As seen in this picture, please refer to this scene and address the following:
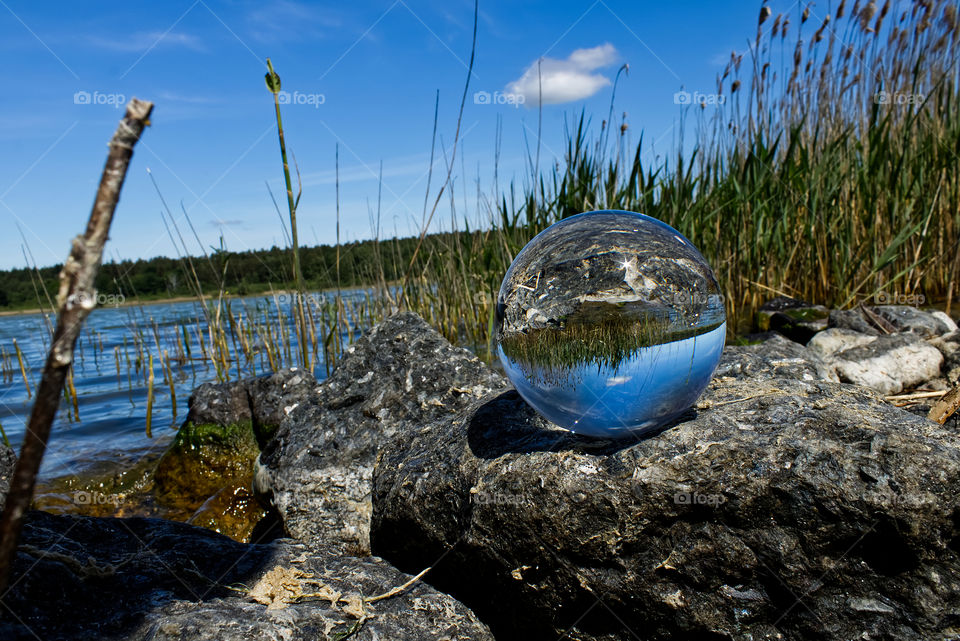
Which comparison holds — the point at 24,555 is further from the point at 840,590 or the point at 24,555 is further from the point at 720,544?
the point at 840,590

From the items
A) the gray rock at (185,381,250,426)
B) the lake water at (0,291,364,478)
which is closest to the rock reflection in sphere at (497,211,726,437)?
the gray rock at (185,381,250,426)

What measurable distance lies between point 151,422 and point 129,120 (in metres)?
6.48

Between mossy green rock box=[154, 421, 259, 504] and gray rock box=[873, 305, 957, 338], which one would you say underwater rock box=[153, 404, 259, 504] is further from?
gray rock box=[873, 305, 957, 338]

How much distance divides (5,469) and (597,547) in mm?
2406

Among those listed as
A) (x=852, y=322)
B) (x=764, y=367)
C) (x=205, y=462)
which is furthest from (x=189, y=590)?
(x=852, y=322)

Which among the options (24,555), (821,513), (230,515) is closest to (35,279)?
(230,515)

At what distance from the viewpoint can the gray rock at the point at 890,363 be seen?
4.54 m

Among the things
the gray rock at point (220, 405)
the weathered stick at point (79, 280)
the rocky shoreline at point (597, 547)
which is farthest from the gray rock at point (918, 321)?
the weathered stick at point (79, 280)

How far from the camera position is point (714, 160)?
7.56m

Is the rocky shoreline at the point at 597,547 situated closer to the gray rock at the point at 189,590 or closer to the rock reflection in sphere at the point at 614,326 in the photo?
the gray rock at the point at 189,590

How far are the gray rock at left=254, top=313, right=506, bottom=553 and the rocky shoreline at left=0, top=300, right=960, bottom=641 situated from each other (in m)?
0.38

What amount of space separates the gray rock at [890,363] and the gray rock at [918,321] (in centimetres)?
73

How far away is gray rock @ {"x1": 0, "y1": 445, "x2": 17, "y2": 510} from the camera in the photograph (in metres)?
2.37

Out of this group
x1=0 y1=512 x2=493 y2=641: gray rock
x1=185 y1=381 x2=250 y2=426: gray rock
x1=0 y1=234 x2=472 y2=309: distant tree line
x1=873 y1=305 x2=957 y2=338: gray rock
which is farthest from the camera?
x1=0 y1=234 x2=472 y2=309: distant tree line
